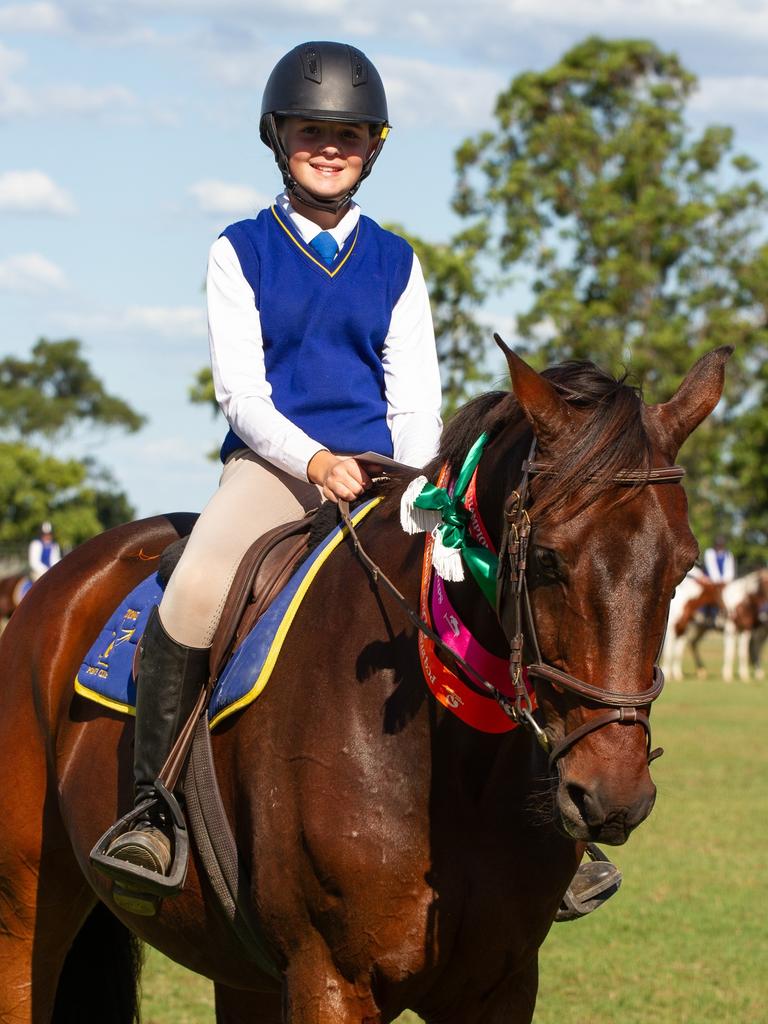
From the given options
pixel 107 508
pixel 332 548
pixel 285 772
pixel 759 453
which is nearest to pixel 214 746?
pixel 285 772

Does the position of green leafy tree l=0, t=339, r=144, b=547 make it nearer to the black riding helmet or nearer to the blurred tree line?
the blurred tree line

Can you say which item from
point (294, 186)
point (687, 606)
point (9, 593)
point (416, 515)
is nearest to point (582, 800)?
point (416, 515)

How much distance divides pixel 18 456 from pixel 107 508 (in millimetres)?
16069

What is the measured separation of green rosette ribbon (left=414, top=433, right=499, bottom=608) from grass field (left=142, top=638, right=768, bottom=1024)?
1185 millimetres

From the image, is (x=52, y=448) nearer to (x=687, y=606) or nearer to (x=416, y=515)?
(x=687, y=606)

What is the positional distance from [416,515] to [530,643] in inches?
24.8

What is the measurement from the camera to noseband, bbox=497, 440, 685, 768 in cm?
298

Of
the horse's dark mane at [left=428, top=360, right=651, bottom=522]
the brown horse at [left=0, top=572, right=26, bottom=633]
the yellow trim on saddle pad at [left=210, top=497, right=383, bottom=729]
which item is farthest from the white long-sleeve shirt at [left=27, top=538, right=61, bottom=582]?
the horse's dark mane at [left=428, top=360, right=651, bottom=522]

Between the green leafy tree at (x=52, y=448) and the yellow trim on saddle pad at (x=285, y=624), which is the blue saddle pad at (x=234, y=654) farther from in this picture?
the green leafy tree at (x=52, y=448)

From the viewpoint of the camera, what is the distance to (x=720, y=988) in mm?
7254

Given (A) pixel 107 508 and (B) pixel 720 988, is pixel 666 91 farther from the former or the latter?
(A) pixel 107 508

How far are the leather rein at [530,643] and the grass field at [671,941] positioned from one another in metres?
1.22

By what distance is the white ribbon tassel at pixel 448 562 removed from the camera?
3.47 meters

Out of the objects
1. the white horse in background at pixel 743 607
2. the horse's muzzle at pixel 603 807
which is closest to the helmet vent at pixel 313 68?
the horse's muzzle at pixel 603 807
